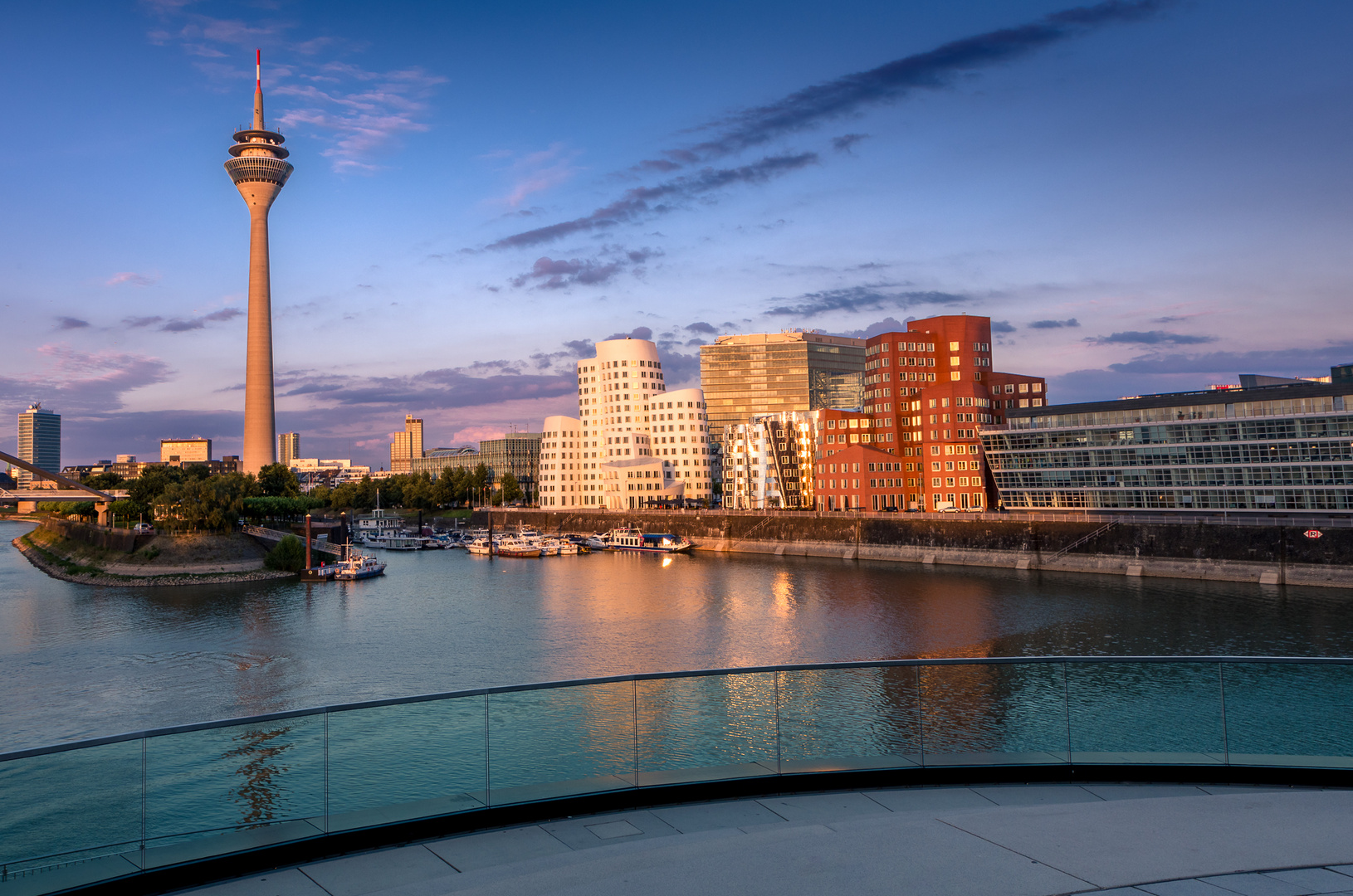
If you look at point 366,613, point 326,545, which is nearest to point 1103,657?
point 366,613

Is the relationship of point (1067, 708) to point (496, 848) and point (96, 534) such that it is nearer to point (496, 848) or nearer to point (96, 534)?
point (496, 848)

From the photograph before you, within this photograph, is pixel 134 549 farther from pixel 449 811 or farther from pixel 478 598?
pixel 449 811

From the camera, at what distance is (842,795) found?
8.32 meters

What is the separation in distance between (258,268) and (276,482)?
44799 mm

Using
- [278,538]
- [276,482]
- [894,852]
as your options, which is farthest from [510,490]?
[894,852]

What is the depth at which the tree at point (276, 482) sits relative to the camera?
12406cm

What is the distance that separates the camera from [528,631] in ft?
145

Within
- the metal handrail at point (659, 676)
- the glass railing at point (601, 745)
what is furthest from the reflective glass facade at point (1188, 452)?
the metal handrail at point (659, 676)

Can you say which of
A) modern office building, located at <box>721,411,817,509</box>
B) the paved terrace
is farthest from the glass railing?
modern office building, located at <box>721,411,817,509</box>

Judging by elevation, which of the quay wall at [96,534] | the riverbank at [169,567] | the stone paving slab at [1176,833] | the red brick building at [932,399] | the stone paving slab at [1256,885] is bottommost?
the riverbank at [169,567]

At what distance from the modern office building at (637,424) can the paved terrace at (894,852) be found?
119074mm

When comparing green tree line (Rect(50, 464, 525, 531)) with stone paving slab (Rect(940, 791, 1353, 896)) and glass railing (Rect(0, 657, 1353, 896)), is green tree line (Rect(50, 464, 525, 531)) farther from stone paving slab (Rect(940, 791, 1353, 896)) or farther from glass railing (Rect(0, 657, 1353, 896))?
stone paving slab (Rect(940, 791, 1353, 896))

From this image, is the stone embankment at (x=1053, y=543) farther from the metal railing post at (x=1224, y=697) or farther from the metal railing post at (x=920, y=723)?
the metal railing post at (x=920, y=723)

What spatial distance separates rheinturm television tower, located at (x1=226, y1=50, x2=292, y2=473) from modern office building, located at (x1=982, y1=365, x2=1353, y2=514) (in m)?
120
